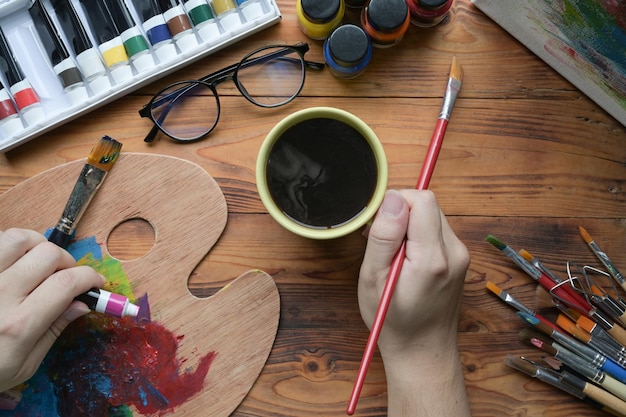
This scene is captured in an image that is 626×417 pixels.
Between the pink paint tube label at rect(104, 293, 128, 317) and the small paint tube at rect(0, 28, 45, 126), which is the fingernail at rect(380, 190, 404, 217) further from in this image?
the small paint tube at rect(0, 28, 45, 126)

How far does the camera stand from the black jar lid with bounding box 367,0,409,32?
30.9 inches

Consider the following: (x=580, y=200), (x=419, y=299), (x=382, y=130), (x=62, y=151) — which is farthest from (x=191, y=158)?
(x=580, y=200)

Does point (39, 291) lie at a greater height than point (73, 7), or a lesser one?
lesser

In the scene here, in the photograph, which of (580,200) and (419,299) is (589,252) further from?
(419,299)

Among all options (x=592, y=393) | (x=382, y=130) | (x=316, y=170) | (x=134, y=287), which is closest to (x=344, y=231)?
(x=316, y=170)

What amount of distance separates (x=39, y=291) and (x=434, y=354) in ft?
1.76

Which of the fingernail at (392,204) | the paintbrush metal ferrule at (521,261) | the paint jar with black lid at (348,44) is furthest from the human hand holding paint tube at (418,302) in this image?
the paint jar with black lid at (348,44)

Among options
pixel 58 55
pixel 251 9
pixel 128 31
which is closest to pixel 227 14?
pixel 251 9

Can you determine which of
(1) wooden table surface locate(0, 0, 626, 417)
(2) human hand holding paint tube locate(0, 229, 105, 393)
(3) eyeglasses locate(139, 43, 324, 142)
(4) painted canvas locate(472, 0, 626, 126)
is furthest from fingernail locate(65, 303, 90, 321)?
(4) painted canvas locate(472, 0, 626, 126)

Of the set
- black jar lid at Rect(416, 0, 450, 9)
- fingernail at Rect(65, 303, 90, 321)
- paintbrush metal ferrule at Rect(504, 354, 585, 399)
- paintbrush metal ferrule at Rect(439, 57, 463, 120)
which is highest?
black jar lid at Rect(416, 0, 450, 9)

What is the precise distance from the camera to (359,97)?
85 cm

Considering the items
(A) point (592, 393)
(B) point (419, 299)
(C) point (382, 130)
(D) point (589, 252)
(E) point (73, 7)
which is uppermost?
(E) point (73, 7)

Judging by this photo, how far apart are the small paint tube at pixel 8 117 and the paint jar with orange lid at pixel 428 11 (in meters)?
0.60

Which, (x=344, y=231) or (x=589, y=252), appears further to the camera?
(x=589, y=252)
